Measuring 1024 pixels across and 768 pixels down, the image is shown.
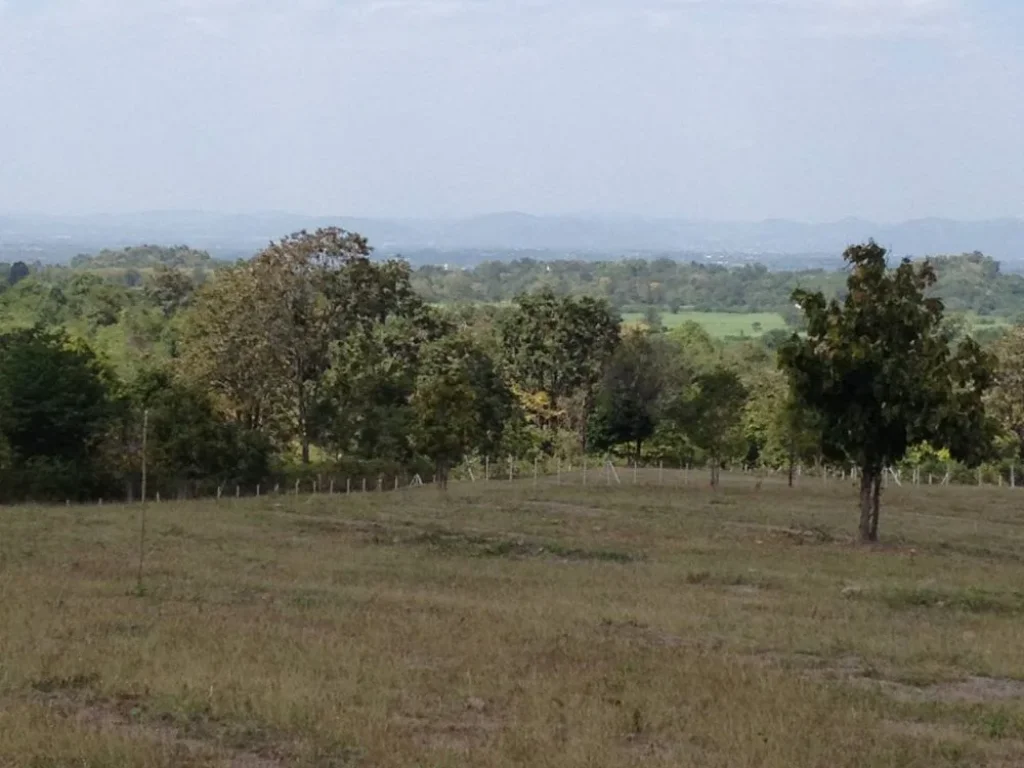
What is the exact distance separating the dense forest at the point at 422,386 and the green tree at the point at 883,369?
0.05 m

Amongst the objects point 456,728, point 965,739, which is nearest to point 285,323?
point 456,728

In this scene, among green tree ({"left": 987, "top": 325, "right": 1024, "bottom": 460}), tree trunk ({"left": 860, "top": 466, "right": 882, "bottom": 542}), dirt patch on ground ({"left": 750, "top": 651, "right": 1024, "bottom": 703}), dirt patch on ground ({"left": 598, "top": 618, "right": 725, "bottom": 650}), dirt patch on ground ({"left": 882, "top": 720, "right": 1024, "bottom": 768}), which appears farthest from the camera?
green tree ({"left": 987, "top": 325, "right": 1024, "bottom": 460})

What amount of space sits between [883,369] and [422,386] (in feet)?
73.8

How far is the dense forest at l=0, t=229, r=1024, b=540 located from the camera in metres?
35.9

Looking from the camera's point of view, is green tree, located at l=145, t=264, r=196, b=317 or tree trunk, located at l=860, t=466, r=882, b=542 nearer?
tree trunk, located at l=860, t=466, r=882, b=542

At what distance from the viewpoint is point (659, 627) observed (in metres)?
20.4

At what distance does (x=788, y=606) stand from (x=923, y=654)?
5.24m

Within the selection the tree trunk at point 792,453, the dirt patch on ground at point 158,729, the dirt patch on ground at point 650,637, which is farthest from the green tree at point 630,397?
the dirt patch on ground at point 158,729

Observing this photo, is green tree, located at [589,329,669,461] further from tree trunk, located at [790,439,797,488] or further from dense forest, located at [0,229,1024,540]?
tree trunk, located at [790,439,797,488]

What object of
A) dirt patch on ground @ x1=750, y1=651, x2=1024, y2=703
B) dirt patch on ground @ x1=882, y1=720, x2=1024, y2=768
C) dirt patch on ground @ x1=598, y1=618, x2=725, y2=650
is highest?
dirt patch on ground @ x1=882, y1=720, x2=1024, y2=768

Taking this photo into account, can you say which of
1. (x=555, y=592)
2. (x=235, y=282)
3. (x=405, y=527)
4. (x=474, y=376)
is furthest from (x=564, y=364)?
(x=555, y=592)

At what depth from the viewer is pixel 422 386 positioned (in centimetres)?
5409

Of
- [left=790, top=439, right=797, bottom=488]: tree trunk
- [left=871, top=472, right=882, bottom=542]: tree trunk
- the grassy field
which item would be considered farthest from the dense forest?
the grassy field

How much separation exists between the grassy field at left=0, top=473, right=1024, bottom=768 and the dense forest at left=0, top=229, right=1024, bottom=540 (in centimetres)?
Answer: 451
